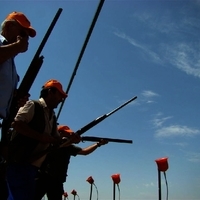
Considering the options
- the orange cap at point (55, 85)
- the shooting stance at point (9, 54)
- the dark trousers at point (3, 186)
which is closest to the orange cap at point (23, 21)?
the shooting stance at point (9, 54)

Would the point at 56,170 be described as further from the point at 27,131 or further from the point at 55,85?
the point at 27,131

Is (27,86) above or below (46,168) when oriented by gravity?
above

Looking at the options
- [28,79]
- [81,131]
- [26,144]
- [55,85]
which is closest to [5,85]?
[28,79]

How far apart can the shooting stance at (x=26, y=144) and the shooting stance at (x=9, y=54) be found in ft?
1.70

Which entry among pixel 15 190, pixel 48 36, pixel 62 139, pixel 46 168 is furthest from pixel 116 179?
pixel 48 36

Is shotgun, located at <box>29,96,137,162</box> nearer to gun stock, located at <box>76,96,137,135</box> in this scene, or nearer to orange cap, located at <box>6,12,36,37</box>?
gun stock, located at <box>76,96,137,135</box>

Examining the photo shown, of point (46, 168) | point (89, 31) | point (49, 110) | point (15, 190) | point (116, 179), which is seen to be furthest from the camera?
point (116, 179)

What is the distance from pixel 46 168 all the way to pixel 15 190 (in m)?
2.02

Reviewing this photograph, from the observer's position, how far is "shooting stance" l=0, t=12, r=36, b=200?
7.96ft

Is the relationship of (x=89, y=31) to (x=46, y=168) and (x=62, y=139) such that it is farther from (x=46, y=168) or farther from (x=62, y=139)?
(x=46, y=168)

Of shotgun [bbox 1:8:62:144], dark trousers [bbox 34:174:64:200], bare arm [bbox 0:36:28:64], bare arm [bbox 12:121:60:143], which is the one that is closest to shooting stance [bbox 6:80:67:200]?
bare arm [bbox 12:121:60:143]

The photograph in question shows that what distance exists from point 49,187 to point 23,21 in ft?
10.4

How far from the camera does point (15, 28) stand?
9.32 ft

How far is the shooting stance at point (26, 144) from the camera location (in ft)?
11.2
